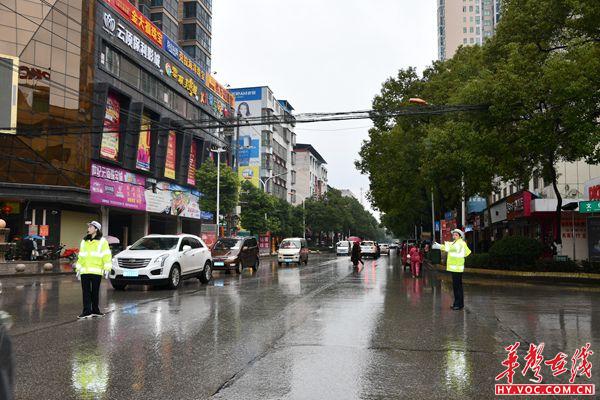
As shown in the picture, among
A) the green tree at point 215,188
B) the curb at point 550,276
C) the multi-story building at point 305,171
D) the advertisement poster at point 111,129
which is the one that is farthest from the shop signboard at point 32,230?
the multi-story building at point 305,171

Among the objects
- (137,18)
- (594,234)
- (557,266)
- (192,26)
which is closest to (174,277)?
(557,266)

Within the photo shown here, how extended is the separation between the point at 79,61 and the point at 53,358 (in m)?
30.7

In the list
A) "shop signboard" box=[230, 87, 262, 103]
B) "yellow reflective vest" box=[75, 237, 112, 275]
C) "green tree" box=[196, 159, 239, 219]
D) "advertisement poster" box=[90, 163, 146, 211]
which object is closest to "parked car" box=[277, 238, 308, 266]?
"green tree" box=[196, 159, 239, 219]

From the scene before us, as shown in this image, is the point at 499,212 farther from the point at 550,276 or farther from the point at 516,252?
the point at 550,276

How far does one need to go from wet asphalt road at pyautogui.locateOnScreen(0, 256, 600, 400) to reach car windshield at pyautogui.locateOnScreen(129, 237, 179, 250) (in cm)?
253

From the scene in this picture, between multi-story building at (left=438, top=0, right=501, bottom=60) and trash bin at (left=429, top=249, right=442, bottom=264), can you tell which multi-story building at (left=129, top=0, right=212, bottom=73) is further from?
multi-story building at (left=438, top=0, right=501, bottom=60)

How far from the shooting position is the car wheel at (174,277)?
49.2ft

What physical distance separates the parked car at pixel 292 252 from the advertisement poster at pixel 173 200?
12258 millimetres

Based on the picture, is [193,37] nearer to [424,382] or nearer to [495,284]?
[495,284]

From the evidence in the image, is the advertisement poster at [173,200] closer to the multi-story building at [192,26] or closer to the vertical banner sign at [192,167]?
the vertical banner sign at [192,167]

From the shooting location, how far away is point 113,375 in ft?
18.1

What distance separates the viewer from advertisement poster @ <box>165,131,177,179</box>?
4447 centimetres

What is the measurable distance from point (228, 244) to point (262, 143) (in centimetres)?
5121

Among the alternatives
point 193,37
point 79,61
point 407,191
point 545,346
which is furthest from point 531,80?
point 193,37
